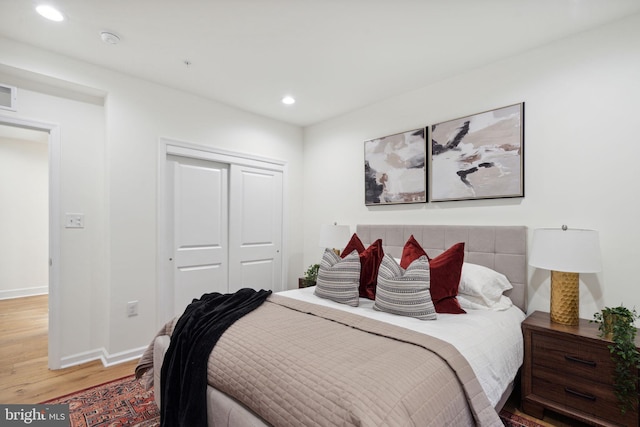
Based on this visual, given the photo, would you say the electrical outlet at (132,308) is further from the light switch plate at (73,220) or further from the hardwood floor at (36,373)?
the light switch plate at (73,220)

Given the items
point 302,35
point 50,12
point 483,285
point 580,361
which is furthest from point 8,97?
point 580,361

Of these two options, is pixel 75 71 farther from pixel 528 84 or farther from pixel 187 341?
pixel 528 84

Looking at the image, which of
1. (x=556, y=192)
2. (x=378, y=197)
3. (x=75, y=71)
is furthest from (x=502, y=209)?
(x=75, y=71)

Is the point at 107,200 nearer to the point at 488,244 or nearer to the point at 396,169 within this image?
the point at 396,169

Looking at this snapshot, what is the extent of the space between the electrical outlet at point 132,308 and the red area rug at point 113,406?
57 centimetres

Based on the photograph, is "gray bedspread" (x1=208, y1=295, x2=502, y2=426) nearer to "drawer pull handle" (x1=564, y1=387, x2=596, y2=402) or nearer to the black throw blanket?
the black throw blanket

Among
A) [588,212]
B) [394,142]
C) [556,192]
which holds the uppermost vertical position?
[394,142]

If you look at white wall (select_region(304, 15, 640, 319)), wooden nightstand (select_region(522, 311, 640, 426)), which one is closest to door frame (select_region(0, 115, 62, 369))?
white wall (select_region(304, 15, 640, 319))

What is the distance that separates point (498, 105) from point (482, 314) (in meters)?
1.67

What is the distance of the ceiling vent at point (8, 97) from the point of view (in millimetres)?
2381

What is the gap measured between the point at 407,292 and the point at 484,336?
1.54ft

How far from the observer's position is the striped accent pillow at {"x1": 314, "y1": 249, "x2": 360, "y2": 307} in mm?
2293

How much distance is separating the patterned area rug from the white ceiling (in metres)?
2.53

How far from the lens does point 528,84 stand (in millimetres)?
2396
